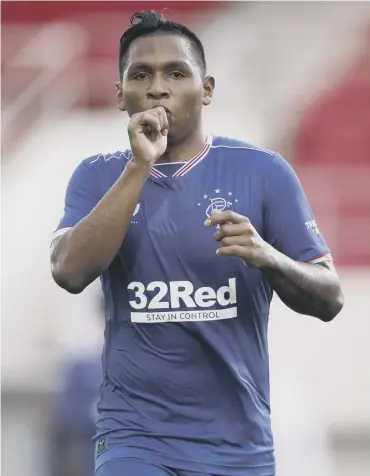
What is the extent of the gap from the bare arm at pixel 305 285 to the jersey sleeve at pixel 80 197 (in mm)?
618

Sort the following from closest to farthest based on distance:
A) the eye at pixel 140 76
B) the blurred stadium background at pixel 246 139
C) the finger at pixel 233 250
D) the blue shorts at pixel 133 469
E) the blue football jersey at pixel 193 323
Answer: the finger at pixel 233 250 → the blue shorts at pixel 133 469 → the blue football jersey at pixel 193 323 → the eye at pixel 140 76 → the blurred stadium background at pixel 246 139

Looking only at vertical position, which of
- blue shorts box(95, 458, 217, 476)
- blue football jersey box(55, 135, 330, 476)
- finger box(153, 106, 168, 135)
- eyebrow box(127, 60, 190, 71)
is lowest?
blue shorts box(95, 458, 217, 476)

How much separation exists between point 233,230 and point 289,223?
1.48 ft

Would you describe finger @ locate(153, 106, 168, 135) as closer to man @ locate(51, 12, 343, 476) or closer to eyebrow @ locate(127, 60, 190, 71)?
man @ locate(51, 12, 343, 476)

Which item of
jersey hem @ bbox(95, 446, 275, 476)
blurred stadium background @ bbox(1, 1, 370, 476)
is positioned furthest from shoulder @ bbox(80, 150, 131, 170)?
blurred stadium background @ bbox(1, 1, 370, 476)

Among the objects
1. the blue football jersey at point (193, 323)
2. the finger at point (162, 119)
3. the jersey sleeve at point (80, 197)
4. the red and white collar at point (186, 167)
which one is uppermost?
the finger at point (162, 119)

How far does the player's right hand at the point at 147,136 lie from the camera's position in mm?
2975

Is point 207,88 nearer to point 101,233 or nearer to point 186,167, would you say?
point 186,167

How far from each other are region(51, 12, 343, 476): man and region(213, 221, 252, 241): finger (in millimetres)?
224

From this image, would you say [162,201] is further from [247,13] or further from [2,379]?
[247,13]

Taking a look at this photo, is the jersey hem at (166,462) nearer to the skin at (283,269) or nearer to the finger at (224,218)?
the skin at (283,269)

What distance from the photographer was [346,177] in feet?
25.9

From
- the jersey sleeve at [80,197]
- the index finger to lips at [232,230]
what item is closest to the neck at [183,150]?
the jersey sleeve at [80,197]

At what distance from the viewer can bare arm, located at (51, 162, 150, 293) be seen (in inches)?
118
